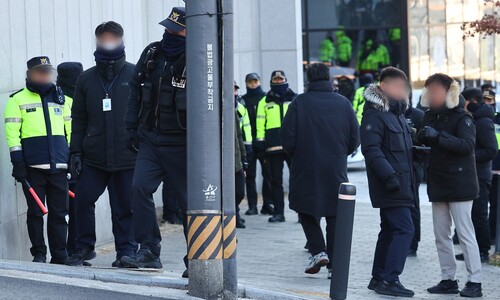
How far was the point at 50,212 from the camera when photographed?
10.5m

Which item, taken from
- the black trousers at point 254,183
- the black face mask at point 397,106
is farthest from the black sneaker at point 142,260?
the black trousers at point 254,183

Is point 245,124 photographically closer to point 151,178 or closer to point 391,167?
point 391,167

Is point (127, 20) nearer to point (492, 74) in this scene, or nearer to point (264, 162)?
point (264, 162)

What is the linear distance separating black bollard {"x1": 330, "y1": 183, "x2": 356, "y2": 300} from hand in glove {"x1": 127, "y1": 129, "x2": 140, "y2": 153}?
1664 millimetres

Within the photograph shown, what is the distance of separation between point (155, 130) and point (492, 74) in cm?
2391

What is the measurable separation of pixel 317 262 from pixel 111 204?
6.65 ft

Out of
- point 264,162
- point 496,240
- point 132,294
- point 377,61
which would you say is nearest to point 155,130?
point 132,294

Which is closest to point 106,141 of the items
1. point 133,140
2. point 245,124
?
point 133,140

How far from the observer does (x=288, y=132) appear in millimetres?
10625

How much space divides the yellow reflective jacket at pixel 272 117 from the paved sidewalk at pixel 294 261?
1.08 metres

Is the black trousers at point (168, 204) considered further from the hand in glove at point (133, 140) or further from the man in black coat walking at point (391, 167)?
the hand in glove at point (133, 140)

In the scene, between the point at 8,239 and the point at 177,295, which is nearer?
the point at 177,295

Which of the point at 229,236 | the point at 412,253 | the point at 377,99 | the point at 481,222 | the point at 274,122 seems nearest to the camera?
the point at 229,236

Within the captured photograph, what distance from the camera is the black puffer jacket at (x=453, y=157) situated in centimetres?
981
